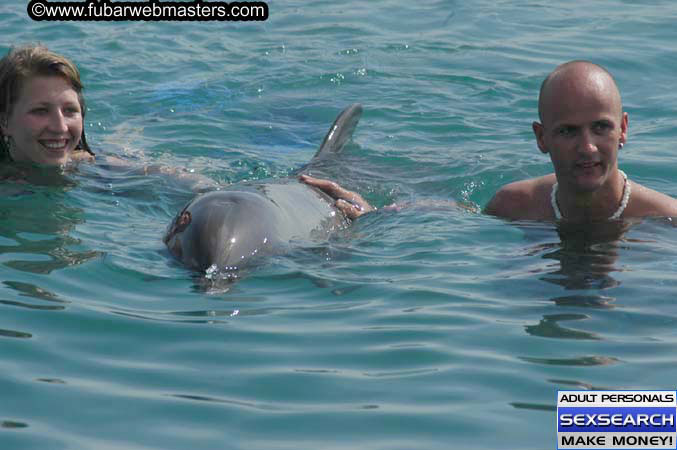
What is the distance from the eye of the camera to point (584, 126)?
235 inches

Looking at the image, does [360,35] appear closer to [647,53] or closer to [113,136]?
[647,53]

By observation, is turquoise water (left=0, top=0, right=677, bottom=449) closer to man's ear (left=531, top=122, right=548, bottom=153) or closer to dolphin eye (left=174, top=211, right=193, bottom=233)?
dolphin eye (left=174, top=211, right=193, bottom=233)

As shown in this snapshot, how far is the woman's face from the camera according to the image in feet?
24.2

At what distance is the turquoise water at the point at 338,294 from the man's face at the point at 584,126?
0.43 meters

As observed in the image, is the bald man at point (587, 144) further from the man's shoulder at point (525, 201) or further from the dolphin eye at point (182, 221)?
the dolphin eye at point (182, 221)

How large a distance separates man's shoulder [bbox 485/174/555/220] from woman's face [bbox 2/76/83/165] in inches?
110

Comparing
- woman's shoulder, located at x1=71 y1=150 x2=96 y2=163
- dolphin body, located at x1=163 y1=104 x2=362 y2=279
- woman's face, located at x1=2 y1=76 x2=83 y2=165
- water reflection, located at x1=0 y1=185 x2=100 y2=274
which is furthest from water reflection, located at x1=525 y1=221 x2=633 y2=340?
woman's shoulder, located at x1=71 y1=150 x2=96 y2=163

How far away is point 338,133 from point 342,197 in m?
1.30

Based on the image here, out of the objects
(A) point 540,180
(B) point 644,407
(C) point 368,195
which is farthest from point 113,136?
(B) point 644,407

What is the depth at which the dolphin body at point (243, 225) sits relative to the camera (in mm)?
5371

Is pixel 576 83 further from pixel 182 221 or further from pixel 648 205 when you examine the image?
pixel 182 221

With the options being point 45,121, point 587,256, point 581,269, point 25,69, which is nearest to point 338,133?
point 45,121

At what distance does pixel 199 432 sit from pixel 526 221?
10.8 feet

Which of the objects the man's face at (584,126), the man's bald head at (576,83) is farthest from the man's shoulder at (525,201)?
the man's bald head at (576,83)
